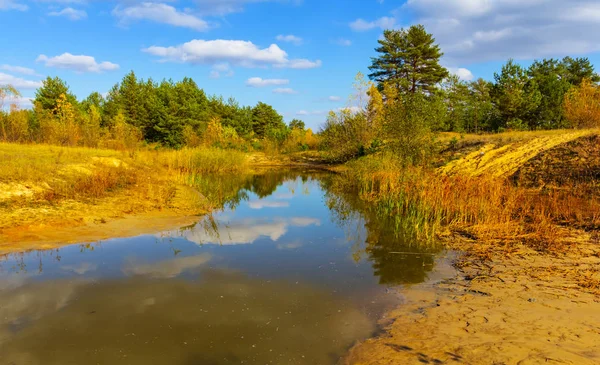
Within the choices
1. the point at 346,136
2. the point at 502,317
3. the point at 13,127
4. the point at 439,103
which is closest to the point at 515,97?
the point at 439,103

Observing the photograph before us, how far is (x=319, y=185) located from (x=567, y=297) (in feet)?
56.8

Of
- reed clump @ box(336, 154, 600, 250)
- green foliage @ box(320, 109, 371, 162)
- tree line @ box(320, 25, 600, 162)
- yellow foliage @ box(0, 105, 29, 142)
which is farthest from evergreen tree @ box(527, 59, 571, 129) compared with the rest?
yellow foliage @ box(0, 105, 29, 142)

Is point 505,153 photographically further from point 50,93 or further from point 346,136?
point 50,93

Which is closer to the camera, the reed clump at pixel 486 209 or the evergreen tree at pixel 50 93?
the reed clump at pixel 486 209

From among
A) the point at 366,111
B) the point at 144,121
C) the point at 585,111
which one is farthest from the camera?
the point at 144,121

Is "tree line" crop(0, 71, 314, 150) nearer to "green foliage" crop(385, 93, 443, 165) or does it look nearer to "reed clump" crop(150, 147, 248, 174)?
"reed clump" crop(150, 147, 248, 174)

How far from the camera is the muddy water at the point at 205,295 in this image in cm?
449

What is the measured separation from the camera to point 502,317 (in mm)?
4863

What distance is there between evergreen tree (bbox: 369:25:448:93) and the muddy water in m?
35.6

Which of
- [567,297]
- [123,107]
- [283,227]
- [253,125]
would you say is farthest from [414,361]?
[253,125]

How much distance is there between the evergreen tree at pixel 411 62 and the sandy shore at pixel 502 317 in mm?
37050

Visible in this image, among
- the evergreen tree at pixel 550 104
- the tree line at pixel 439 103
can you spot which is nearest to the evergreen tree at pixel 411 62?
the tree line at pixel 439 103

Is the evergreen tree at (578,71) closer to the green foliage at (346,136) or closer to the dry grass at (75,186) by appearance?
the green foliage at (346,136)

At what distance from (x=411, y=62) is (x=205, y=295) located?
141 ft
